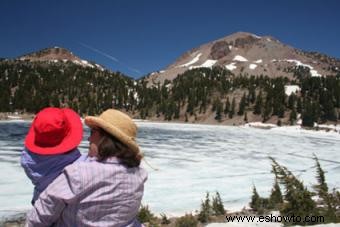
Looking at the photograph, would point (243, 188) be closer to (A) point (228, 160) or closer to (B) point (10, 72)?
(A) point (228, 160)

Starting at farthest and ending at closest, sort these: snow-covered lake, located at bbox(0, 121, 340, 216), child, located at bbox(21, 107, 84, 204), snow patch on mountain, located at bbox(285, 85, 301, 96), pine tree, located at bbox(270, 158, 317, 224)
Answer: snow patch on mountain, located at bbox(285, 85, 301, 96), snow-covered lake, located at bbox(0, 121, 340, 216), pine tree, located at bbox(270, 158, 317, 224), child, located at bbox(21, 107, 84, 204)

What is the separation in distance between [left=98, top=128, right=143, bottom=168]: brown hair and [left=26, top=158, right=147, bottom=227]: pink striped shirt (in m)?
0.05

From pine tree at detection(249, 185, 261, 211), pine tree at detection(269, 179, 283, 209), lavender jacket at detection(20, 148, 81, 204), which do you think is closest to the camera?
lavender jacket at detection(20, 148, 81, 204)

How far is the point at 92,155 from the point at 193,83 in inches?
6018

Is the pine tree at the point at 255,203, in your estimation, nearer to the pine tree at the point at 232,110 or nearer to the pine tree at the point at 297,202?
the pine tree at the point at 297,202

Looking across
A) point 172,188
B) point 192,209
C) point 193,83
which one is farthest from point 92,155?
point 193,83

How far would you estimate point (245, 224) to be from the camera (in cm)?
827

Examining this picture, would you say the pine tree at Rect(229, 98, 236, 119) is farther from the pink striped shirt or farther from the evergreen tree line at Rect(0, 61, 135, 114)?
the pink striped shirt

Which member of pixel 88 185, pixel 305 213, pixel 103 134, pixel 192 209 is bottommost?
pixel 192 209

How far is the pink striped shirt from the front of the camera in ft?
9.98

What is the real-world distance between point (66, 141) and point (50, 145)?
4.8 inches

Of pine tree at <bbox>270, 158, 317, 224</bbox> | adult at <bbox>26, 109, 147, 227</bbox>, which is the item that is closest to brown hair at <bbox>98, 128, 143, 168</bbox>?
adult at <bbox>26, 109, 147, 227</bbox>

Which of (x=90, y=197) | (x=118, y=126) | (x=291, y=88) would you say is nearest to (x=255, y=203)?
(x=118, y=126)

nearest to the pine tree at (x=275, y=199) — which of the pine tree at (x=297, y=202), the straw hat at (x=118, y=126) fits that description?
the pine tree at (x=297, y=202)
